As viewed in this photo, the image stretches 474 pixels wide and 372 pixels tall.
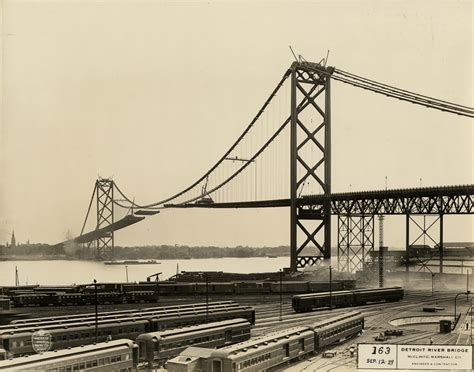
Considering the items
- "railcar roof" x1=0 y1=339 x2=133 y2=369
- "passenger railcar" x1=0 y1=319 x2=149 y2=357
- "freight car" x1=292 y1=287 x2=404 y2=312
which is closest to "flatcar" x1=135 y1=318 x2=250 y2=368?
"railcar roof" x1=0 y1=339 x2=133 y2=369

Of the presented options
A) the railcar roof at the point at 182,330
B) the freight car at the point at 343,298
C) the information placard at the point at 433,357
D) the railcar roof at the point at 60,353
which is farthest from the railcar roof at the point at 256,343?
the freight car at the point at 343,298

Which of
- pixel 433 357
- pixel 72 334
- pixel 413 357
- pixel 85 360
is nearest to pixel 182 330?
pixel 72 334

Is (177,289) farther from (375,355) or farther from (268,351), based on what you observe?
(375,355)

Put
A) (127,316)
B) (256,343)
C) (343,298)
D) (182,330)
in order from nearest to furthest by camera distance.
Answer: (256,343), (182,330), (127,316), (343,298)

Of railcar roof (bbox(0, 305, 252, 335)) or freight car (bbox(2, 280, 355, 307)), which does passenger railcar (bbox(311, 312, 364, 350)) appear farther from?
freight car (bbox(2, 280, 355, 307))

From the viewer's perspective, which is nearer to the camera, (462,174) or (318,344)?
(318,344)

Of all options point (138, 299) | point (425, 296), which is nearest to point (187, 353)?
point (138, 299)

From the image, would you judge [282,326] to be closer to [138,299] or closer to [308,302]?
[308,302]
